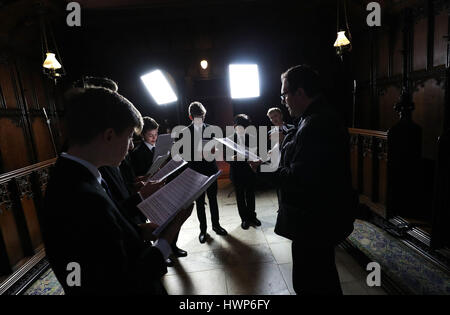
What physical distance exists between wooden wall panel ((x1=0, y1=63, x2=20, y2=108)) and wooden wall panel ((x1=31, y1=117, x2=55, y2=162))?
610 mm

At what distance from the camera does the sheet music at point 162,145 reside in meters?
2.37

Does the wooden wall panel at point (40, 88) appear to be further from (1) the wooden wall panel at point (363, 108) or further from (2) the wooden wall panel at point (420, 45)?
(2) the wooden wall panel at point (420, 45)

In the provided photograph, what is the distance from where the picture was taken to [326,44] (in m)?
6.00

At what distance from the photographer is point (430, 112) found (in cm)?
423

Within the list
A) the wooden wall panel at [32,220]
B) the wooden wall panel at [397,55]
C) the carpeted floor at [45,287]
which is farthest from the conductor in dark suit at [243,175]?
the wooden wall panel at [397,55]

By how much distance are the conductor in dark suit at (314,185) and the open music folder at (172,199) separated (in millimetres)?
584

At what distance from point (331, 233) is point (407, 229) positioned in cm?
203

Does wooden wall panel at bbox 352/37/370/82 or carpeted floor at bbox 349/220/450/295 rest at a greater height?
wooden wall panel at bbox 352/37/370/82

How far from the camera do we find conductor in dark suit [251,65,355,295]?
1.44 m

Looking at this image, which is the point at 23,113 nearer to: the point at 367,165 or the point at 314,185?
the point at 314,185

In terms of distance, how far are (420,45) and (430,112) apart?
1234mm

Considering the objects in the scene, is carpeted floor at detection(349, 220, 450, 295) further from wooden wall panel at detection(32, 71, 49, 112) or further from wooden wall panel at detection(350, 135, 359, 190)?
wooden wall panel at detection(32, 71, 49, 112)

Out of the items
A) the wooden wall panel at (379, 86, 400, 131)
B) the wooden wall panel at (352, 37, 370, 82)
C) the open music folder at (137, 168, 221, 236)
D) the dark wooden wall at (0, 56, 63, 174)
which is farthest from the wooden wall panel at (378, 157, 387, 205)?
the dark wooden wall at (0, 56, 63, 174)
